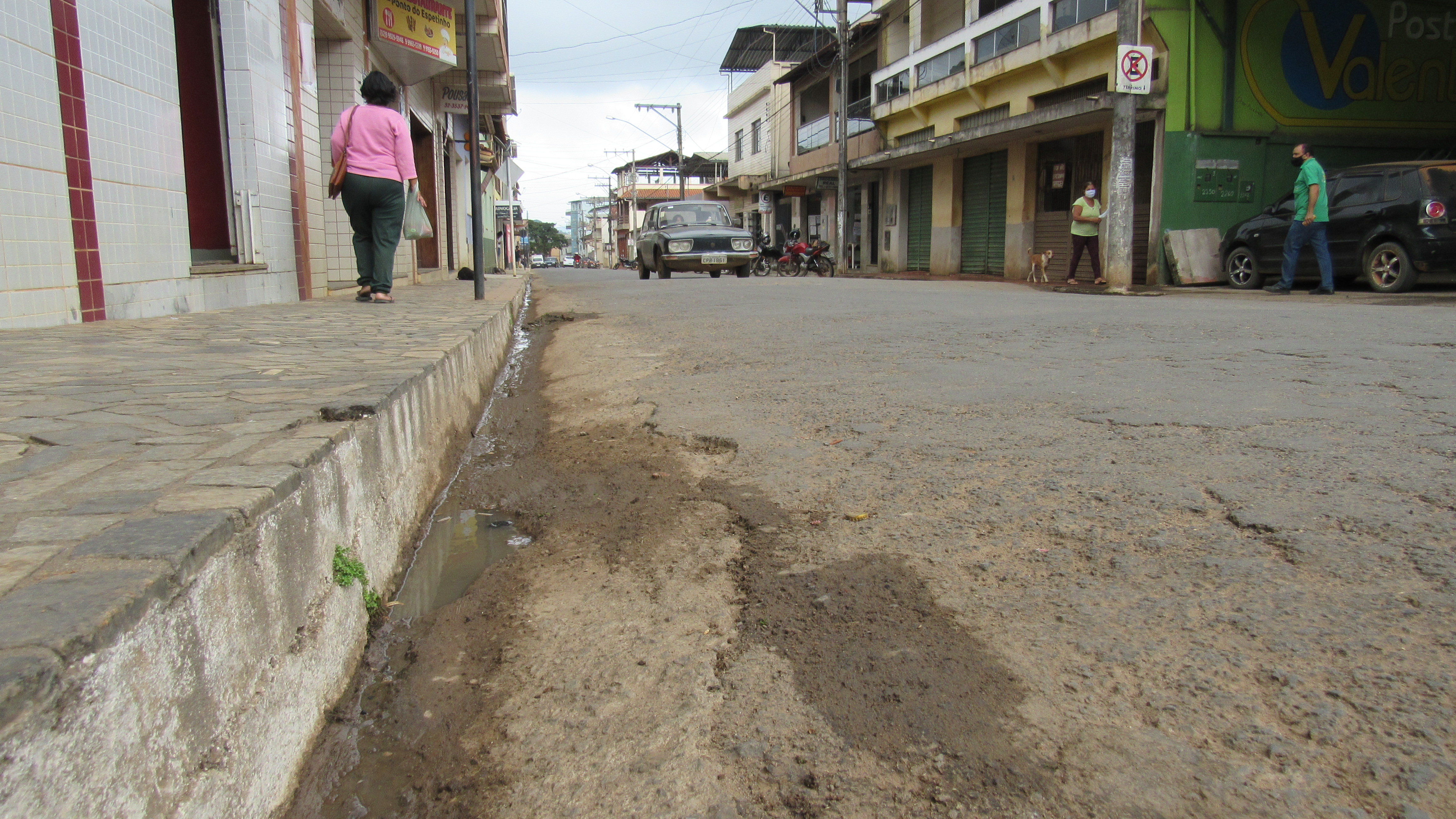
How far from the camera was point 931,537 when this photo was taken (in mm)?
2258

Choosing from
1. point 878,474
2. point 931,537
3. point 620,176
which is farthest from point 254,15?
point 620,176

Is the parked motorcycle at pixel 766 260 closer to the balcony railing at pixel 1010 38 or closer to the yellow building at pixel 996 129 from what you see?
the yellow building at pixel 996 129

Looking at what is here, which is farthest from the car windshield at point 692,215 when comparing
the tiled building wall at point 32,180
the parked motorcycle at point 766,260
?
the tiled building wall at point 32,180

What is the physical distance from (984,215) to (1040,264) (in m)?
3.12

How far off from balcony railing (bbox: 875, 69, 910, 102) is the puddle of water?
Answer: 71.8ft

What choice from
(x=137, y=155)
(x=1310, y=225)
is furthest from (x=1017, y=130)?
(x=137, y=155)

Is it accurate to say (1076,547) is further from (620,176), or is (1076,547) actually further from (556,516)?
(620,176)

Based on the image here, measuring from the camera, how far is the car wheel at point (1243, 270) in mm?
11648

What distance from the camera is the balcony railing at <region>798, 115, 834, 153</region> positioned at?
2848cm

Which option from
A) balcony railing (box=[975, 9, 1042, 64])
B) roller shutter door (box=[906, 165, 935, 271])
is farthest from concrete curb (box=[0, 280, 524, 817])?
roller shutter door (box=[906, 165, 935, 271])

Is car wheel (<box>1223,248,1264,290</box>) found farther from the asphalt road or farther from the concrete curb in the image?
the concrete curb

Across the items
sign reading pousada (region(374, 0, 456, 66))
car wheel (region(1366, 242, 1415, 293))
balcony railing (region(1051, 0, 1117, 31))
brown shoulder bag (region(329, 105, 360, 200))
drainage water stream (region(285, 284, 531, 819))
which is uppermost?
balcony railing (region(1051, 0, 1117, 31))

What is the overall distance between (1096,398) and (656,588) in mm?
2189

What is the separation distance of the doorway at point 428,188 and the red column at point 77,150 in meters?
9.57
